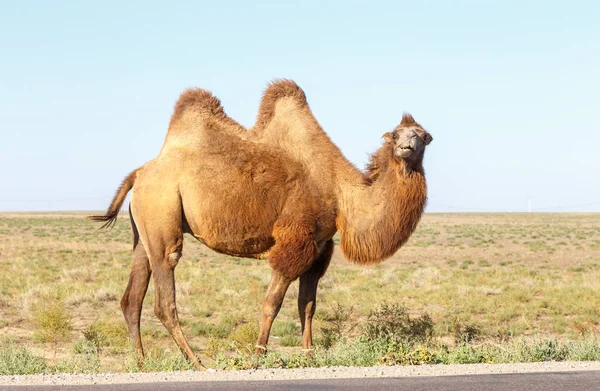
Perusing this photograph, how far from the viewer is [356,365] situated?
8773 mm

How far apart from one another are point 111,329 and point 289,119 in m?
5.71

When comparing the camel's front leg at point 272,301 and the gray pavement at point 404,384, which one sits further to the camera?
the camel's front leg at point 272,301

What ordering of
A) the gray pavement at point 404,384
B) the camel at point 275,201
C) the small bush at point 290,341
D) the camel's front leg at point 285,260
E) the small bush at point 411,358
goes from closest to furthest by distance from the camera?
the gray pavement at point 404,384 < the small bush at point 411,358 < the camel's front leg at point 285,260 < the camel at point 275,201 < the small bush at point 290,341

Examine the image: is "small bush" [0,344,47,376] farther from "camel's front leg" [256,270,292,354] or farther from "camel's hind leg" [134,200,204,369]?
"camel's front leg" [256,270,292,354]

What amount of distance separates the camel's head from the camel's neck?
0.56 ft

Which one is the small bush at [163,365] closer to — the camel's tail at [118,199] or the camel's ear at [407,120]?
the camel's tail at [118,199]

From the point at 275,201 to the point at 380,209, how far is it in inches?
49.0

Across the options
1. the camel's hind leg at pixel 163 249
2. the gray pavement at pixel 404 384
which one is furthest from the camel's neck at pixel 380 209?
the gray pavement at pixel 404 384

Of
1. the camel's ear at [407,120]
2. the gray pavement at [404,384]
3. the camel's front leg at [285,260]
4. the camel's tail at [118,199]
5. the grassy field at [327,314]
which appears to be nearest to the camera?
the gray pavement at [404,384]

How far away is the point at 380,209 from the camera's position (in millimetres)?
9820

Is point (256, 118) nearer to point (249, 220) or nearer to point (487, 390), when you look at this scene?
point (249, 220)

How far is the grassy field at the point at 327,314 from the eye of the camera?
30.0 feet

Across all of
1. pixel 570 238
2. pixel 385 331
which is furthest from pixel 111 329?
pixel 570 238

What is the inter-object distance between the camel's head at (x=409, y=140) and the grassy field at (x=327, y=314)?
83.2 inches
